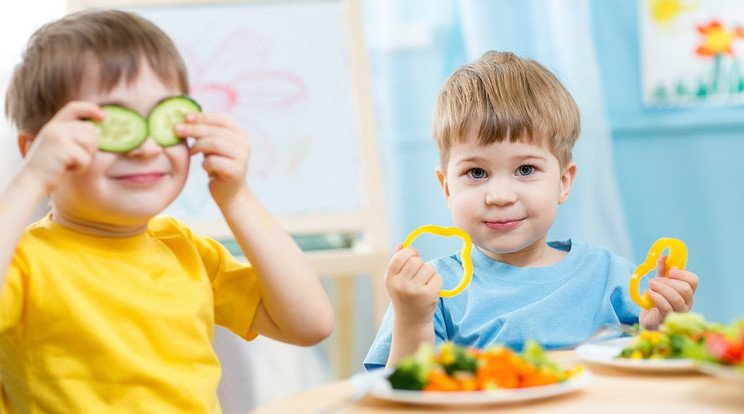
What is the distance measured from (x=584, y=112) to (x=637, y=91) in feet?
0.77

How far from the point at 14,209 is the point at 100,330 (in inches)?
6.2

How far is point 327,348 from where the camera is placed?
8.88 ft

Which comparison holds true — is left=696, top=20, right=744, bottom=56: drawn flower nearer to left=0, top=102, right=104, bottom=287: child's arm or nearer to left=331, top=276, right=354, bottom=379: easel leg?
left=331, top=276, right=354, bottom=379: easel leg

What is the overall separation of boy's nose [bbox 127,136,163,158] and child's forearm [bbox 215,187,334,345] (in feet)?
0.38

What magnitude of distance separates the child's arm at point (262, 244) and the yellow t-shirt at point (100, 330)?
83 millimetres

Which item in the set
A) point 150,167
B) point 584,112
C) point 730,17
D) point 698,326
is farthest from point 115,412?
point 730,17

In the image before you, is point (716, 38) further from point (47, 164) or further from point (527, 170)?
point (47, 164)

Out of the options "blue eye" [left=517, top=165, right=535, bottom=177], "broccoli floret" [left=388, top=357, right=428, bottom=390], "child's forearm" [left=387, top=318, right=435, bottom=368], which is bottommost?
"child's forearm" [left=387, top=318, right=435, bottom=368]

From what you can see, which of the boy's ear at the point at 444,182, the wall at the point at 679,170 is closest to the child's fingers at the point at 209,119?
the boy's ear at the point at 444,182

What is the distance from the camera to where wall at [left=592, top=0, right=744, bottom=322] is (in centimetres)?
274

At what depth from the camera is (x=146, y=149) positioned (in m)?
0.88

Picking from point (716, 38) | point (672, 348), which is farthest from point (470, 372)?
point (716, 38)

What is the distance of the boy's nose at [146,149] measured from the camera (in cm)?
88

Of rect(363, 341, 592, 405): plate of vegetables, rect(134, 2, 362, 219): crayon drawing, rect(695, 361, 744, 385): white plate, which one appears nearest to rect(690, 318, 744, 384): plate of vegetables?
rect(695, 361, 744, 385): white plate
